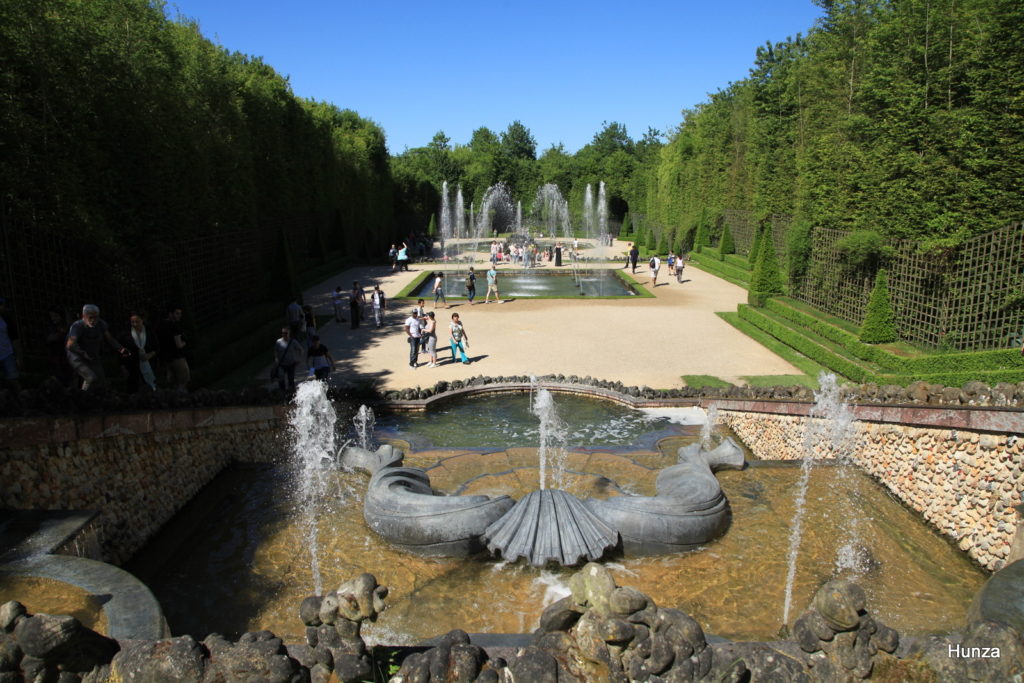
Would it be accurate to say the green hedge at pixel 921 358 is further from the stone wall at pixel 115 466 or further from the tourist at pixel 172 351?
the tourist at pixel 172 351

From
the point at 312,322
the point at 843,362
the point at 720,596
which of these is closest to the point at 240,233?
the point at 312,322

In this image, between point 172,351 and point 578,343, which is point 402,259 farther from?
point 172,351

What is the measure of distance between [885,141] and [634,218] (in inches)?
1694

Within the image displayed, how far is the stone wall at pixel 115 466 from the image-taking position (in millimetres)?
6551

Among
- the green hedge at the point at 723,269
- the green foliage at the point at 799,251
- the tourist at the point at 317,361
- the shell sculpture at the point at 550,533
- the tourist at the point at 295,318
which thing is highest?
the green foliage at the point at 799,251

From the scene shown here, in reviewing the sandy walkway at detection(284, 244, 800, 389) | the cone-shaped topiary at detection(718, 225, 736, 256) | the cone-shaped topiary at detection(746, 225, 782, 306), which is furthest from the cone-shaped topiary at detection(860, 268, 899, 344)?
the cone-shaped topiary at detection(718, 225, 736, 256)

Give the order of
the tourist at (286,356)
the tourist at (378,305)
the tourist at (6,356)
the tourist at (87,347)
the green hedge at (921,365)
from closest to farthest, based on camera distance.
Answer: the tourist at (87,347), the tourist at (6,356), the green hedge at (921,365), the tourist at (286,356), the tourist at (378,305)

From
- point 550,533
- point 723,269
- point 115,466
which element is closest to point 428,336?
point 115,466

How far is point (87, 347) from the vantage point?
28.3 ft

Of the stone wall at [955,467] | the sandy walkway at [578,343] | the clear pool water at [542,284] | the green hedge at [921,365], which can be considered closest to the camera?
the stone wall at [955,467]

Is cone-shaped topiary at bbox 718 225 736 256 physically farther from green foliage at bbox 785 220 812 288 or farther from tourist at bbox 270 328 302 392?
tourist at bbox 270 328 302 392

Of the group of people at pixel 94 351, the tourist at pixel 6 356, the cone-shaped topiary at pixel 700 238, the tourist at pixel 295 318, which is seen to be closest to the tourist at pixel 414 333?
the tourist at pixel 295 318

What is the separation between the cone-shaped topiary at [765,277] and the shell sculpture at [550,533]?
16023 millimetres

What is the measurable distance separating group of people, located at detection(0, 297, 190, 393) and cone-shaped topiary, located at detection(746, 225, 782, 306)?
52.9 ft
